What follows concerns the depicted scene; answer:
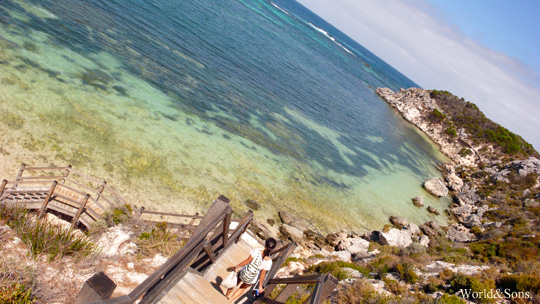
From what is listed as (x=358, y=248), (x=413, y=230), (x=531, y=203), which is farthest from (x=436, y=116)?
(x=358, y=248)

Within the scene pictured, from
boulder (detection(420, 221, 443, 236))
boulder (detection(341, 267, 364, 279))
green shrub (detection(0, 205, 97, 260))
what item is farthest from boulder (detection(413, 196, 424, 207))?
green shrub (detection(0, 205, 97, 260))

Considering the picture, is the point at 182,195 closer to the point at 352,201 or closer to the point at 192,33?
the point at 352,201

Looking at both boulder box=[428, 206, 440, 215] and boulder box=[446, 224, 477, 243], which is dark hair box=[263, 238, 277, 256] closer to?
boulder box=[446, 224, 477, 243]

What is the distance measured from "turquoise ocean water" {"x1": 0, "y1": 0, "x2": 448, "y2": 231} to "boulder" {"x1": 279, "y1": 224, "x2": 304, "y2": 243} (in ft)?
5.61

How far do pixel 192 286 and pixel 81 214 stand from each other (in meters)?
7.89

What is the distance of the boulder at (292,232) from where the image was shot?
1806 cm

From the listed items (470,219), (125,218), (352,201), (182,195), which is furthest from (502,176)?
(125,218)

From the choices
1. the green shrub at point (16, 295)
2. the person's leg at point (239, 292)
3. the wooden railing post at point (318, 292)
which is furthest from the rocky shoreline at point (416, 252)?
the wooden railing post at point (318, 292)

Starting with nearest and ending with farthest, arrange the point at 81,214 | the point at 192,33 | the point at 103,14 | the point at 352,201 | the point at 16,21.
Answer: the point at 81,214
the point at 16,21
the point at 352,201
the point at 103,14
the point at 192,33

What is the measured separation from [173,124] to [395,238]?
57.6ft

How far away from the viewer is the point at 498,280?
12.9 metres

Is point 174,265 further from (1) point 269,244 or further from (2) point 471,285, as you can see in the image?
(2) point 471,285

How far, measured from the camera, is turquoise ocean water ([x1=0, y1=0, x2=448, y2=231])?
16219 mm

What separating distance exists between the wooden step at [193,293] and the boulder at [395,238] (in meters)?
16.4
